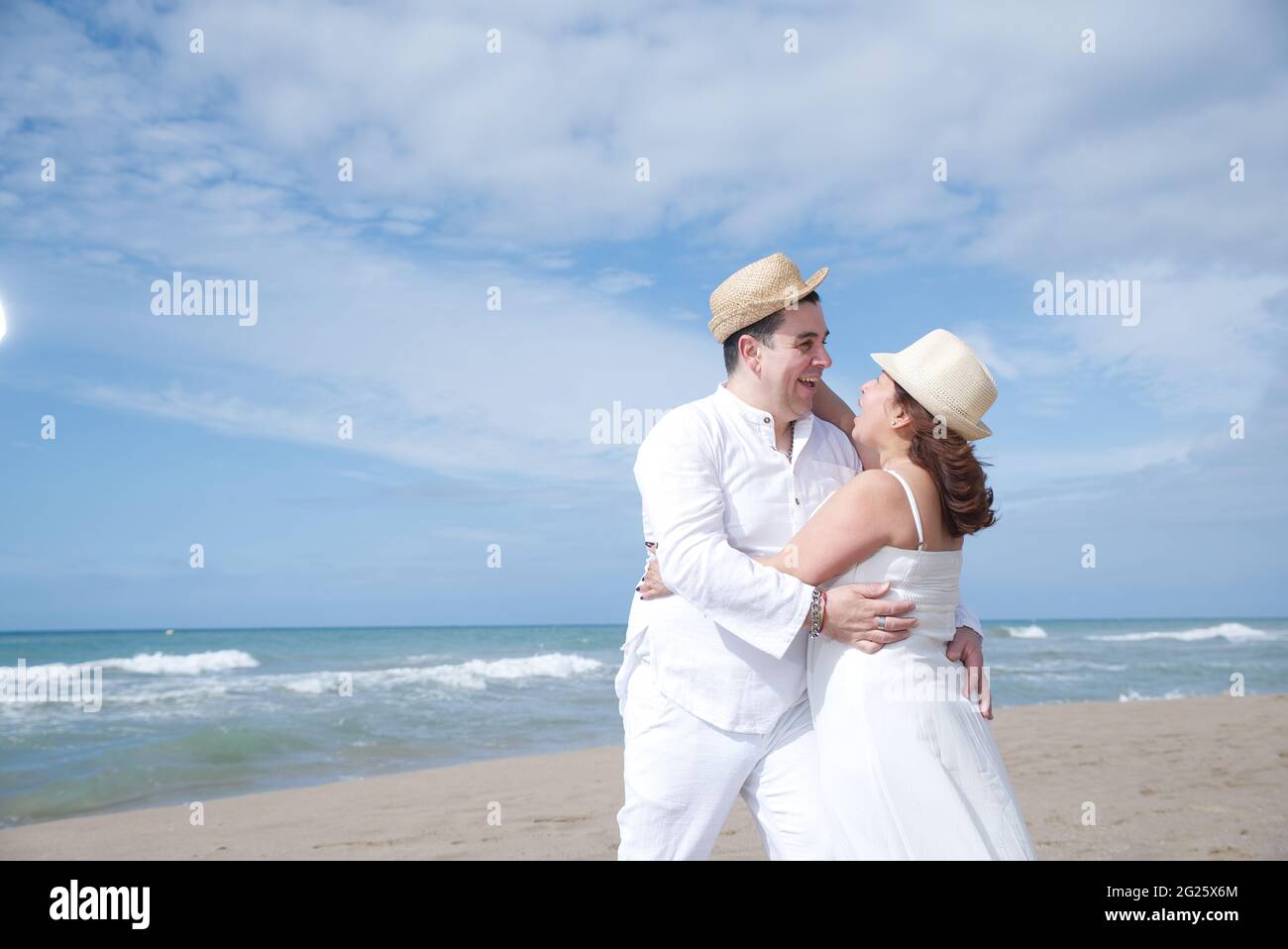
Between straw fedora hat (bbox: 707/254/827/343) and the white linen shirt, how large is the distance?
280 mm

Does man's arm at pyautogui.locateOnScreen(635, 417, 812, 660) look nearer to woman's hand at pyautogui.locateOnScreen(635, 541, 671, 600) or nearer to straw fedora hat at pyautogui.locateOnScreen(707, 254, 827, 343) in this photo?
woman's hand at pyautogui.locateOnScreen(635, 541, 671, 600)

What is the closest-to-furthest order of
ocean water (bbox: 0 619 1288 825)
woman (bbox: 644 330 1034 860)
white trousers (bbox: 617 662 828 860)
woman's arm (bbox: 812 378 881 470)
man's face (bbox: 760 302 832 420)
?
1. woman (bbox: 644 330 1034 860)
2. white trousers (bbox: 617 662 828 860)
3. man's face (bbox: 760 302 832 420)
4. woman's arm (bbox: 812 378 881 470)
5. ocean water (bbox: 0 619 1288 825)

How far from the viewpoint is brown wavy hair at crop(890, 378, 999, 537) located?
9.84 feet

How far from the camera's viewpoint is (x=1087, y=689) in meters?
18.7

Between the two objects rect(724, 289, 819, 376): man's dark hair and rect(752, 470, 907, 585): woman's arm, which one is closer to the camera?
rect(752, 470, 907, 585): woman's arm

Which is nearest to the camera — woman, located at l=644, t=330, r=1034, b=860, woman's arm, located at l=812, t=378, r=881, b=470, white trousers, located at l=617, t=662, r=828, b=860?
woman, located at l=644, t=330, r=1034, b=860

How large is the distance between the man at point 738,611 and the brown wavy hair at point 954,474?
32 cm

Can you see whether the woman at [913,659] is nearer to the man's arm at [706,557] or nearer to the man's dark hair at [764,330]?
the man's arm at [706,557]

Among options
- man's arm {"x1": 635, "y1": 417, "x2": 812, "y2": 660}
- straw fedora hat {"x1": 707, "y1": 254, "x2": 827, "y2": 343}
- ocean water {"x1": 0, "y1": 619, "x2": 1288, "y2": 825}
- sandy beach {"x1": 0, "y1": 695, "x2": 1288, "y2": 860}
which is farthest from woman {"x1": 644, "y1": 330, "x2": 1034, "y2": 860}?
ocean water {"x1": 0, "y1": 619, "x2": 1288, "y2": 825}

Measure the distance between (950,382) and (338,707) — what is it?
1466 centimetres

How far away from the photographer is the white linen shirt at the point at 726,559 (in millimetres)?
3029

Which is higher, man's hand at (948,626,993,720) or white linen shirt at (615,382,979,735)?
white linen shirt at (615,382,979,735)

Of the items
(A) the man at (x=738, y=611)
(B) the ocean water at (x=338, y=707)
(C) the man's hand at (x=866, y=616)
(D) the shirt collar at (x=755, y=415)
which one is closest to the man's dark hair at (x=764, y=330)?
(A) the man at (x=738, y=611)
